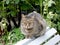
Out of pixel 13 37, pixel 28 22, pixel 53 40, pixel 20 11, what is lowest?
pixel 13 37

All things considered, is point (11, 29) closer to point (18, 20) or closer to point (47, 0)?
point (18, 20)

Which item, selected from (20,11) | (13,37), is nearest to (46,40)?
(13,37)

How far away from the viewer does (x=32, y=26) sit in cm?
321

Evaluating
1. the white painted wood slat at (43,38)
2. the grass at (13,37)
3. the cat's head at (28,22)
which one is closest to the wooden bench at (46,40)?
the white painted wood slat at (43,38)

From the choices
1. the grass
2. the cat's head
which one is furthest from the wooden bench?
the grass

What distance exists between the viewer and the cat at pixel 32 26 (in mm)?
3187

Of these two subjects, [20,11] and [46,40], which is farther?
[20,11]

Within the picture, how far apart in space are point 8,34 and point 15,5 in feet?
1.84

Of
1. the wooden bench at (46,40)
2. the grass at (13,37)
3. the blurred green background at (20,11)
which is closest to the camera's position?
the wooden bench at (46,40)

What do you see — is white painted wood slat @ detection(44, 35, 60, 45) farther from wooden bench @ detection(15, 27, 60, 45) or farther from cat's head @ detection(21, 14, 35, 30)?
cat's head @ detection(21, 14, 35, 30)

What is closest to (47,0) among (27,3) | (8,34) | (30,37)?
(27,3)

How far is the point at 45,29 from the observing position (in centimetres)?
334

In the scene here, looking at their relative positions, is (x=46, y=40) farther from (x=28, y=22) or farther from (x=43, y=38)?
(x=28, y=22)

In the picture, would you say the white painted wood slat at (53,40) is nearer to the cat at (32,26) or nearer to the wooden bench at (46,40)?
the wooden bench at (46,40)
